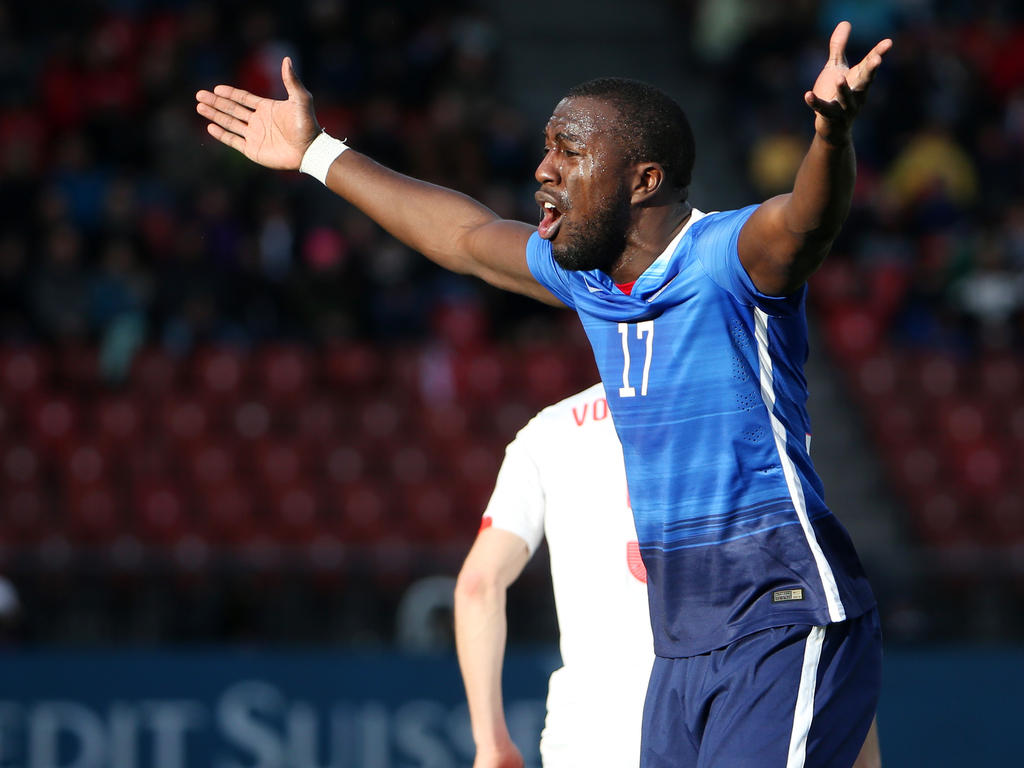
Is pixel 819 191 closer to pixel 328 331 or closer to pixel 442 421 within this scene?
pixel 442 421

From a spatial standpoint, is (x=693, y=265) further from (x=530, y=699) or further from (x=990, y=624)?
(x=990, y=624)

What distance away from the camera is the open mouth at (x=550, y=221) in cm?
359

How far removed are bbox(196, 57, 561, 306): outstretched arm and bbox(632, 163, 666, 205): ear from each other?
562 millimetres

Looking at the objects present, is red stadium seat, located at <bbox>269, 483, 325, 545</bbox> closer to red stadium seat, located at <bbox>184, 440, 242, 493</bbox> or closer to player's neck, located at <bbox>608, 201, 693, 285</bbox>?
red stadium seat, located at <bbox>184, 440, 242, 493</bbox>

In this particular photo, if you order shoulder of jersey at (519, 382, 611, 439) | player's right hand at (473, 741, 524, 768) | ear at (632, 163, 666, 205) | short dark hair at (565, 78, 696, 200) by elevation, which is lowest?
player's right hand at (473, 741, 524, 768)

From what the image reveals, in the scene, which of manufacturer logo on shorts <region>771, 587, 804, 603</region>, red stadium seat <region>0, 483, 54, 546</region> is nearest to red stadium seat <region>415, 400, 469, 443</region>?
red stadium seat <region>0, 483, 54, 546</region>

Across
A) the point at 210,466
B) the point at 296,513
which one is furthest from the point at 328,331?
the point at 296,513

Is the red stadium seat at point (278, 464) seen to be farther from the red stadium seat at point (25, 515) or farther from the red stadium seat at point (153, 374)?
the red stadium seat at point (25, 515)

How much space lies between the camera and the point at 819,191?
305 centimetres

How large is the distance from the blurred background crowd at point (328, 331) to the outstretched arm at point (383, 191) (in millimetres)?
5792

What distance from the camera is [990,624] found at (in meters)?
10.3

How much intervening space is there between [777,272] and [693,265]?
0.23 m

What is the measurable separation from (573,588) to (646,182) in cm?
147

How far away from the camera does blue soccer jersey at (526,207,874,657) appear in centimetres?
333
